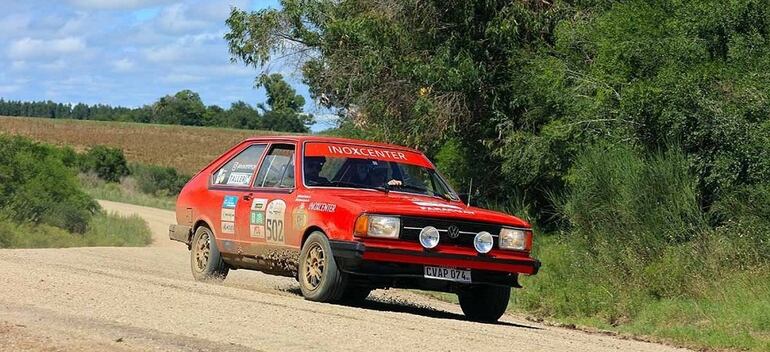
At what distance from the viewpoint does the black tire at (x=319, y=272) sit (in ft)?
36.9

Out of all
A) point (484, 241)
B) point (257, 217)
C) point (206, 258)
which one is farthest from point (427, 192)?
point (206, 258)

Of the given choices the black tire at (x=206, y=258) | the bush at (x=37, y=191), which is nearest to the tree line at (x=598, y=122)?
the black tire at (x=206, y=258)

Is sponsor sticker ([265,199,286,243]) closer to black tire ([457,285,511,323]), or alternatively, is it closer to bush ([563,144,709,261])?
black tire ([457,285,511,323])

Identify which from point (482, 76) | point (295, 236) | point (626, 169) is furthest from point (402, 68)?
point (295, 236)

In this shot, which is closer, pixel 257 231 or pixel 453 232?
pixel 453 232

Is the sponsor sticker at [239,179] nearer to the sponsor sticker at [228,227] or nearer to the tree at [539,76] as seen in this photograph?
the sponsor sticker at [228,227]

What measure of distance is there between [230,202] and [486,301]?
9.92ft

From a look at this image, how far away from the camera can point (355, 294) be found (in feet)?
40.9

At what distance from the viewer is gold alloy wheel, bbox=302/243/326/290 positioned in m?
11.5

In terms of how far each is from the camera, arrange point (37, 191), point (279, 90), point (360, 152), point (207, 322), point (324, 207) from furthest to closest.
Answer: point (37, 191), point (279, 90), point (360, 152), point (324, 207), point (207, 322)

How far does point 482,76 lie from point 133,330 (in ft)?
40.3

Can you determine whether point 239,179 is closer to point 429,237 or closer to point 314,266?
point 314,266

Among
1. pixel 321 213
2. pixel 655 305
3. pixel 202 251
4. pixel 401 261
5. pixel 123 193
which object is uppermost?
pixel 321 213

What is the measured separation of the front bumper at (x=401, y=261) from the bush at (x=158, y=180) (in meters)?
55.3
